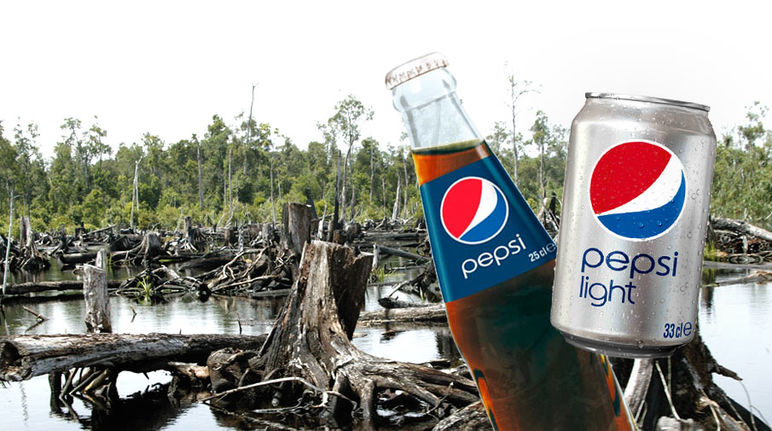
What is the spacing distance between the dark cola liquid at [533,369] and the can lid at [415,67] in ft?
1.20

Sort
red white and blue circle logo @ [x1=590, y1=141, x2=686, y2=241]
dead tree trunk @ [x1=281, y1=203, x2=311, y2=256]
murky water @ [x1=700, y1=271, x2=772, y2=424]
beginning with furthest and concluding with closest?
dead tree trunk @ [x1=281, y1=203, x2=311, y2=256] < murky water @ [x1=700, y1=271, x2=772, y2=424] < red white and blue circle logo @ [x1=590, y1=141, x2=686, y2=241]

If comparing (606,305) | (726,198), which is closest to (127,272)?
(726,198)

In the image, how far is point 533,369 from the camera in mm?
1241

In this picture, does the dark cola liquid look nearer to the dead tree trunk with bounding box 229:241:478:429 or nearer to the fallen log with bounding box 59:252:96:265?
the dead tree trunk with bounding box 229:241:478:429

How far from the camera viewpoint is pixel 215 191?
253 ft

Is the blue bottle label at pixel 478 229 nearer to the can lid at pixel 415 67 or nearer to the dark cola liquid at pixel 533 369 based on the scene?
the dark cola liquid at pixel 533 369

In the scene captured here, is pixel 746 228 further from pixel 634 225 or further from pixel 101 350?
pixel 634 225

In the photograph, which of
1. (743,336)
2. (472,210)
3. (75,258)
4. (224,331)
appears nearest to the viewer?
(472,210)

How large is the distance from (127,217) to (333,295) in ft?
183

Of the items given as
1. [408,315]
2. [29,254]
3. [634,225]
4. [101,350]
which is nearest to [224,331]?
[408,315]

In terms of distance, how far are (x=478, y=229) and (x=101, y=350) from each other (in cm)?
722

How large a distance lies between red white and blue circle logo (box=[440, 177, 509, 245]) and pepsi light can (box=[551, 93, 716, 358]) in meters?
0.10

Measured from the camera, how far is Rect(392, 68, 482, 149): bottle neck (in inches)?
46.2

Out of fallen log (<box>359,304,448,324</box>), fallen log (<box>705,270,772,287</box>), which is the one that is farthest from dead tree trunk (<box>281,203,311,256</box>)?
fallen log (<box>705,270,772,287</box>)
